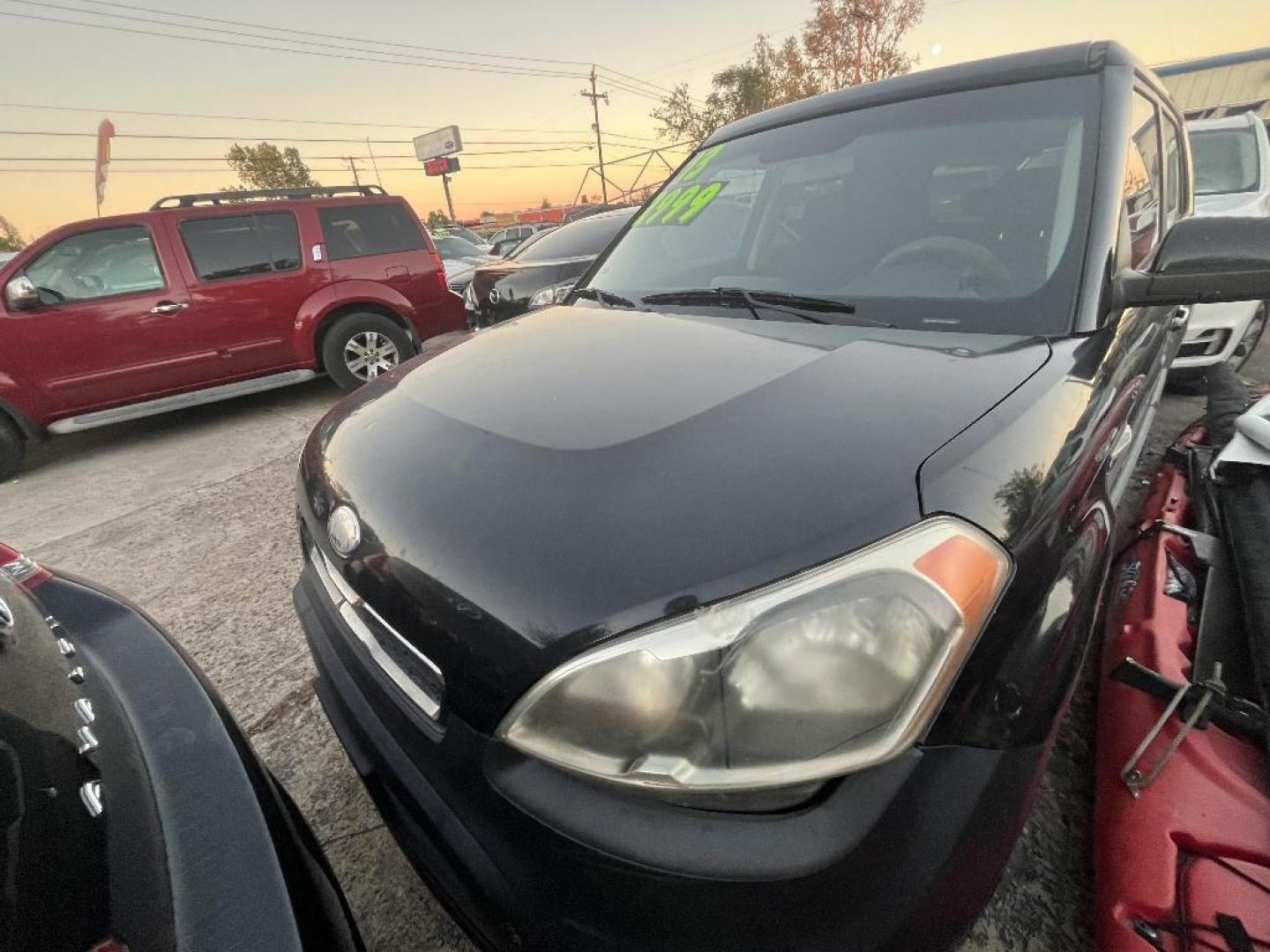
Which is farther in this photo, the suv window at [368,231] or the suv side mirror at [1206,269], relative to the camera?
the suv window at [368,231]

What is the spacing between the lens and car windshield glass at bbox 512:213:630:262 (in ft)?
18.4

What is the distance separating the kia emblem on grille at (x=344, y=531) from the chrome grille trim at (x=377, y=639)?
84 mm

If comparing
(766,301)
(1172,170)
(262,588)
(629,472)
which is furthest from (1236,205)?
(262,588)

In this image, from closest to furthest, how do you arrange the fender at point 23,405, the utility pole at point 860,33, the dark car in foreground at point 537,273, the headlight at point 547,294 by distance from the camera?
1. the fender at point 23,405
2. the headlight at point 547,294
3. the dark car in foreground at point 537,273
4. the utility pole at point 860,33

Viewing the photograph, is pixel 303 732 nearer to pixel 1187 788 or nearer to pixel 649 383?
pixel 649 383

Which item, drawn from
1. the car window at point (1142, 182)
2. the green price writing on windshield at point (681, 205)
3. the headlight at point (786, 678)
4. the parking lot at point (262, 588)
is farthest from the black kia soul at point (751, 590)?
the green price writing on windshield at point (681, 205)

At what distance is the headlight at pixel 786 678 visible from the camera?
0.74 metres

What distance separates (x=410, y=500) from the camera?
1032 millimetres

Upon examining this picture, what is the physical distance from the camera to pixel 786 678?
0.75m

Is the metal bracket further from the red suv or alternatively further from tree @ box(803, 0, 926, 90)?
tree @ box(803, 0, 926, 90)

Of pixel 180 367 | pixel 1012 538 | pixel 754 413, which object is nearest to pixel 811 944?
pixel 1012 538

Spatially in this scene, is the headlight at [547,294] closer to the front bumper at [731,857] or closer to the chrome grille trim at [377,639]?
the chrome grille trim at [377,639]

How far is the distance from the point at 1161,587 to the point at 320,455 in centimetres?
218

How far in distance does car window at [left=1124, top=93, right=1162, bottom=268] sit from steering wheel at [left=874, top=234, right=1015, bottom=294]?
0.40m
